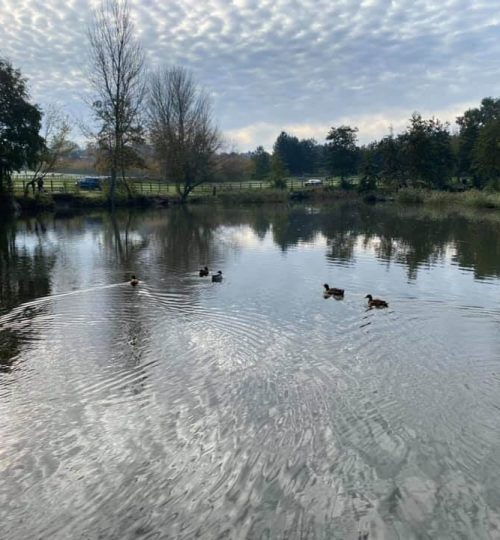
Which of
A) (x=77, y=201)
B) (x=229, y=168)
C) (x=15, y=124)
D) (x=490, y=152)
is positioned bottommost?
(x=77, y=201)

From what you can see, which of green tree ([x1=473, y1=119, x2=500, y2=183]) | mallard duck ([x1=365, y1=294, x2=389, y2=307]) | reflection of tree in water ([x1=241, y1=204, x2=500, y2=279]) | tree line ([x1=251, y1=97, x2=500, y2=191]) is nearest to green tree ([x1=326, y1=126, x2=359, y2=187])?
tree line ([x1=251, y1=97, x2=500, y2=191])

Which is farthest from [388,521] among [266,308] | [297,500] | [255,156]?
[255,156]

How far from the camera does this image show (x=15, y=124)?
41.1 m

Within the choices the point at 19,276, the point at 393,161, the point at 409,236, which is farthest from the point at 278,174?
the point at 19,276

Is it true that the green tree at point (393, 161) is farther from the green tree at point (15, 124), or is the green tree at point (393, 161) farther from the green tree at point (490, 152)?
the green tree at point (15, 124)

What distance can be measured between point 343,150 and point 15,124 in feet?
177

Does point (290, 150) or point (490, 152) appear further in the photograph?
point (290, 150)

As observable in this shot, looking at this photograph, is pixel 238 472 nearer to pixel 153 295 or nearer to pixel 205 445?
pixel 205 445

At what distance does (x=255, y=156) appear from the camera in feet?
318

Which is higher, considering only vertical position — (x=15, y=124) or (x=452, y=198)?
(x=15, y=124)

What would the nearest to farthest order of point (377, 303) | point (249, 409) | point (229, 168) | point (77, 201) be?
point (249, 409) → point (377, 303) → point (77, 201) → point (229, 168)

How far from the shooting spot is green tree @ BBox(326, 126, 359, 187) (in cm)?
8031

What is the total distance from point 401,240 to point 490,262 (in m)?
7.07

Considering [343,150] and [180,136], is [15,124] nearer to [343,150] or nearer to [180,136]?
[180,136]
